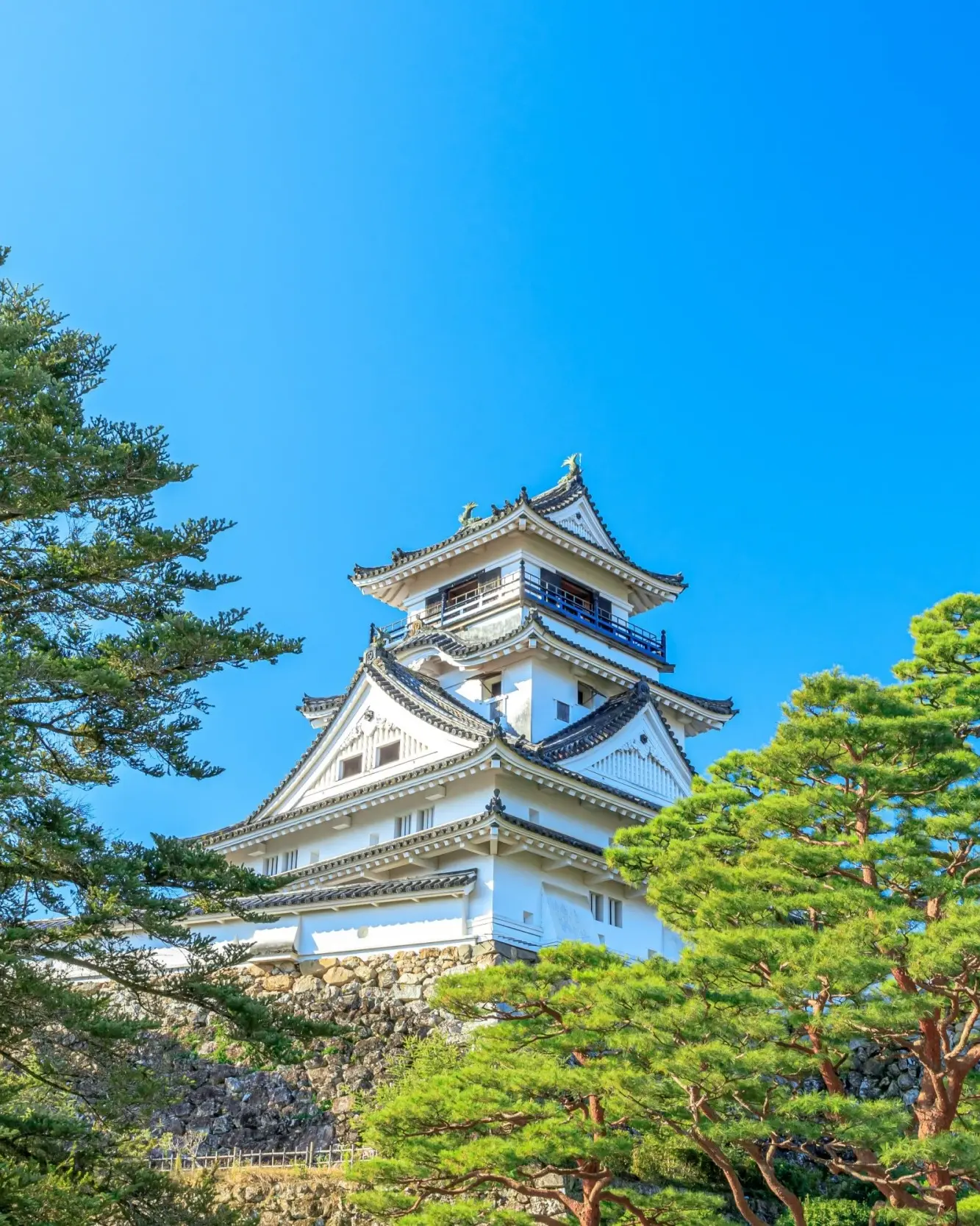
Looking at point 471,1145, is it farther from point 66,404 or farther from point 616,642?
point 616,642

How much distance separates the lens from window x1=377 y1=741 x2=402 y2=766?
24438mm

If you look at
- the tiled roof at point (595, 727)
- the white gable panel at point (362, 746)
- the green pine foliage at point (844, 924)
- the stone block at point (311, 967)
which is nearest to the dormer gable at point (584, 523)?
the tiled roof at point (595, 727)

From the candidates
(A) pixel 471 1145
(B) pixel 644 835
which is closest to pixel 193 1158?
(A) pixel 471 1145

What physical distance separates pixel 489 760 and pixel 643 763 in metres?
5.36

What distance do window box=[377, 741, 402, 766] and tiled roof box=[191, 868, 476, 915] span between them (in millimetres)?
3784

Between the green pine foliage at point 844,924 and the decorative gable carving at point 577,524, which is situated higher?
the decorative gable carving at point 577,524

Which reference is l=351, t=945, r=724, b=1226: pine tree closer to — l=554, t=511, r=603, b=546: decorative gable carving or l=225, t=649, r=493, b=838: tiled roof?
l=225, t=649, r=493, b=838: tiled roof

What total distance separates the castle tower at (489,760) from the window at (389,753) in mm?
32

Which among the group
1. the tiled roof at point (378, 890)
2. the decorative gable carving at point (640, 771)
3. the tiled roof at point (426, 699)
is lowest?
the tiled roof at point (378, 890)

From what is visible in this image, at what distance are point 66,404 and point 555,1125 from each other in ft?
28.0

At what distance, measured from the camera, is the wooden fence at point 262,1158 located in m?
16.2

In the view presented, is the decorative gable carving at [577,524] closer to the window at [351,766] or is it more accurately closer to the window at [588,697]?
A: the window at [588,697]

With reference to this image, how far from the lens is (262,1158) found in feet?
56.0

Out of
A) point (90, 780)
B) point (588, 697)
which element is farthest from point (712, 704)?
point (90, 780)
